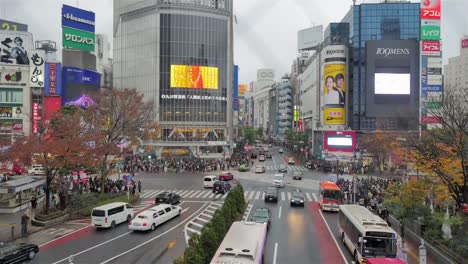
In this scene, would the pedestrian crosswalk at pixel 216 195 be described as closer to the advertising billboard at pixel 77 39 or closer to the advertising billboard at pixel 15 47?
the advertising billboard at pixel 15 47

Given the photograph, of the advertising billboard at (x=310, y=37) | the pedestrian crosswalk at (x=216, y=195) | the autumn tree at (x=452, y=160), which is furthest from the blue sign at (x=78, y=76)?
the autumn tree at (x=452, y=160)

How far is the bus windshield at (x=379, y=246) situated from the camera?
63.9 feet

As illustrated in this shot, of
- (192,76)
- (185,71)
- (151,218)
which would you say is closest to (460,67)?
(192,76)

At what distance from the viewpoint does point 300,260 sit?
69.6 feet

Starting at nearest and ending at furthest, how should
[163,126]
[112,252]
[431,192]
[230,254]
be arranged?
[230,254], [112,252], [431,192], [163,126]

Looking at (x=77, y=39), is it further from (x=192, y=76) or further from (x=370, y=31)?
(x=370, y=31)

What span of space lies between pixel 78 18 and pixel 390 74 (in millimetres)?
61536

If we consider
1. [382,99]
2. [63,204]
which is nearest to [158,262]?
[63,204]

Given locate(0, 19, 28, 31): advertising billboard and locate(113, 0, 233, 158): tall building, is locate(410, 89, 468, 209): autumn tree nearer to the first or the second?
locate(113, 0, 233, 158): tall building

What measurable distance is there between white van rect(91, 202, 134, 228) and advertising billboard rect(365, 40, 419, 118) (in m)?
61.6

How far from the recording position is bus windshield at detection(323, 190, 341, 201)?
36281mm

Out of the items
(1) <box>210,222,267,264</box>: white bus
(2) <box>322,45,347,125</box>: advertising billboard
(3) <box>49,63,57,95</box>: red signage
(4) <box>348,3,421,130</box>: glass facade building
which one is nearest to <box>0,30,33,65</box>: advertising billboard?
(3) <box>49,63,57,95</box>: red signage

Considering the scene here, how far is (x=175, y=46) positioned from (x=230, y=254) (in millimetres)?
84078

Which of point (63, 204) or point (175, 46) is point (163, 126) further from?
point (63, 204)
